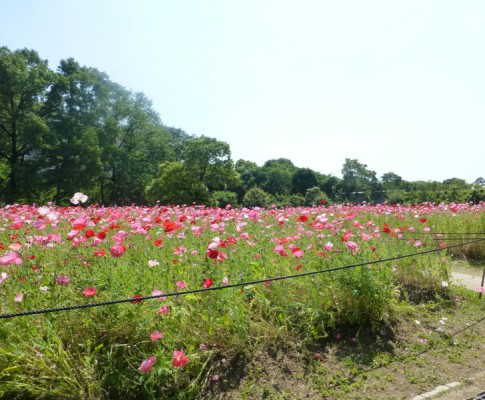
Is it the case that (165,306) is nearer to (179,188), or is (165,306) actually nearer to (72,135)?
(72,135)

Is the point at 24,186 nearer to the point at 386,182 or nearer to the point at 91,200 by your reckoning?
the point at 91,200

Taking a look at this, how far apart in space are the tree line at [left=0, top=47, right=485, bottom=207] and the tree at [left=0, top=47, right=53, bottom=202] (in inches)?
2.0

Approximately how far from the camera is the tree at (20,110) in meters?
18.8

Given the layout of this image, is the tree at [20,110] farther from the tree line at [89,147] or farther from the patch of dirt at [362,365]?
the patch of dirt at [362,365]

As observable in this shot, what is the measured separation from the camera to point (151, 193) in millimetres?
26766

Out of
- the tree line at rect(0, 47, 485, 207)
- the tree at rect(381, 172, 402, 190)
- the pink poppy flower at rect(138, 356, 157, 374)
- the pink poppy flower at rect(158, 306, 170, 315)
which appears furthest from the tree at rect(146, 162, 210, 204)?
the tree at rect(381, 172, 402, 190)

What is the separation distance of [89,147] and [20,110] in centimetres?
411

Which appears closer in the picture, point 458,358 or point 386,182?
point 458,358

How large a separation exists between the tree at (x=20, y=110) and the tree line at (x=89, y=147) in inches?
2.0

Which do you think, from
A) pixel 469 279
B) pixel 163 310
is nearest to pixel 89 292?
pixel 163 310

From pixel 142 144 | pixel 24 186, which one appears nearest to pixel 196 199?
pixel 142 144


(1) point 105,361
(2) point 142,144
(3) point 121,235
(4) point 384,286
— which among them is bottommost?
(1) point 105,361

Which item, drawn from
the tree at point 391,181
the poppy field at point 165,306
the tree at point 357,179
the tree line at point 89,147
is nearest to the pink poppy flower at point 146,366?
the poppy field at point 165,306

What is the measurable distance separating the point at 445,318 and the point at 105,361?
295cm
